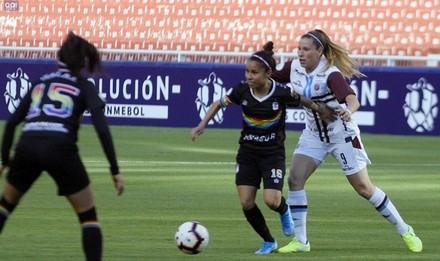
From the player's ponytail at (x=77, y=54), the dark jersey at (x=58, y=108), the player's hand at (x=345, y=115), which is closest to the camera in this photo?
the dark jersey at (x=58, y=108)

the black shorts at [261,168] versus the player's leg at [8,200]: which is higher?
the player's leg at [8,200]

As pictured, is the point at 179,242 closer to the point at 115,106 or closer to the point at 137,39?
the point at 115,106

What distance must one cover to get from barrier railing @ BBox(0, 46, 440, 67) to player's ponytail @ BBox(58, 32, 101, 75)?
19520 mm

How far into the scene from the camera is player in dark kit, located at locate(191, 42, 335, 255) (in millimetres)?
9828

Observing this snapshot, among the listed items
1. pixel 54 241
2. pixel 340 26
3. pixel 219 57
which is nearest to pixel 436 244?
pixel 54 241

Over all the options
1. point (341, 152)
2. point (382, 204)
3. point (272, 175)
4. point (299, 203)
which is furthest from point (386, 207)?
point (272, 175)

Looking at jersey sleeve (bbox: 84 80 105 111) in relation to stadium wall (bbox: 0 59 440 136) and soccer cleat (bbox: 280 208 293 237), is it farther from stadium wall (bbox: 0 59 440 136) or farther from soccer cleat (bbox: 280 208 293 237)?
stadium wall (bbox: 0 59 440 136)

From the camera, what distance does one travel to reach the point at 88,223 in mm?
7742

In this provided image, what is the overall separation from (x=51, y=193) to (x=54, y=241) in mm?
4596

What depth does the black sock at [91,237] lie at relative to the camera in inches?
303

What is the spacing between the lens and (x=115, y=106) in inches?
1048

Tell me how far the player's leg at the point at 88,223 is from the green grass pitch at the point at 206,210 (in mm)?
1750

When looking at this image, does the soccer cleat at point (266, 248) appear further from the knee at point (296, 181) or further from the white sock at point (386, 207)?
the white sock at point (386, 207)

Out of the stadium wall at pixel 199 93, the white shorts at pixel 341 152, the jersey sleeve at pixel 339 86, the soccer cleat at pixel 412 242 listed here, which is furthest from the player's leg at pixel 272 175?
the stadium wall at pixel 199 93
